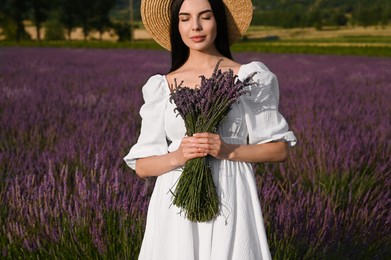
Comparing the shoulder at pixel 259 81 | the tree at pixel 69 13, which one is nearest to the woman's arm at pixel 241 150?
the shoulder at pixel 259 81

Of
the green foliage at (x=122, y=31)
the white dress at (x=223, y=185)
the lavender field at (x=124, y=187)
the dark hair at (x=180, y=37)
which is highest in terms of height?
the dark hair at (x=180, y=37)

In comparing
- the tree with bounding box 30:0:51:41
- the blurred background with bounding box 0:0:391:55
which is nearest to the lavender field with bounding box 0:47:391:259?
the blurred background with bounding box 0:0:391:55

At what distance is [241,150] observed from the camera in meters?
1.82

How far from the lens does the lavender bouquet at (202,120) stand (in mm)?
1701

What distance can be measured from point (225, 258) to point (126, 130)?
8.36ft

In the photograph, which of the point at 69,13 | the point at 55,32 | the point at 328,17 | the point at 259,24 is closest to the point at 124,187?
the point at 328,17

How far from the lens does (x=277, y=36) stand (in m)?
64.8

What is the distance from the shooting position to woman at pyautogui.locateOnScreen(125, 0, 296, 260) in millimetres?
1799

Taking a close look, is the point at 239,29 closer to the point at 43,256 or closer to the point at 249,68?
the point at 249,68

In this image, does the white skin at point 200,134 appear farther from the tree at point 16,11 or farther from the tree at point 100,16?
the tree at point 100,16

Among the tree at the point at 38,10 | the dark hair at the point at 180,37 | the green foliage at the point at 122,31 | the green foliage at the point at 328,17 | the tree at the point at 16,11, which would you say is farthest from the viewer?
the green foliage at the point at 122,31

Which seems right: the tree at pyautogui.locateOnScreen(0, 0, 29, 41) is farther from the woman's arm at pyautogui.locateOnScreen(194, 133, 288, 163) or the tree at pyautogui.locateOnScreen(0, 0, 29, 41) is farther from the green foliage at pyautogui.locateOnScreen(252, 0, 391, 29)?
the woman's arm at pyautogui.locateOnScreen(194, 133, 288, 163)

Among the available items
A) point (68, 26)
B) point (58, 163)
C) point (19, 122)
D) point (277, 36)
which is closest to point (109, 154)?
point (58, 163)

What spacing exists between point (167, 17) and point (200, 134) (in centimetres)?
55
